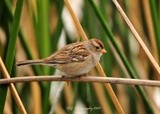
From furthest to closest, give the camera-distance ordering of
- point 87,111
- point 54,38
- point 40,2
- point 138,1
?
1. point 138,1
2. point 87,111
3. point 54,38
4. point 40,2

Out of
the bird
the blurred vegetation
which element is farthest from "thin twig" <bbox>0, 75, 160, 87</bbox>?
the blurred vegetation

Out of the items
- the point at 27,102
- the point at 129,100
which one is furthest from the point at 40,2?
the point at 129,100

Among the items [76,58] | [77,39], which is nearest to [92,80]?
[76,58]

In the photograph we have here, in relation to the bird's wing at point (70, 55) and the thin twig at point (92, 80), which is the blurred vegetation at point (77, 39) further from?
the thin twig at point (92, 80)

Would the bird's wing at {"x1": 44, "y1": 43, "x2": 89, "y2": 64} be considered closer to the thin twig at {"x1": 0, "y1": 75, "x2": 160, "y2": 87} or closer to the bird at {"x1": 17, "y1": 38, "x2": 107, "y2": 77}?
the bird at {"x1": 17, "y1": 38, "x2": 107, "y2": 77}

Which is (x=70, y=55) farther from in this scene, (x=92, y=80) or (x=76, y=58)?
(x=92, y=80)

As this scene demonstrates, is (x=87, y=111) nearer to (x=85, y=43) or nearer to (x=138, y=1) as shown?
(x=85, y=43)
